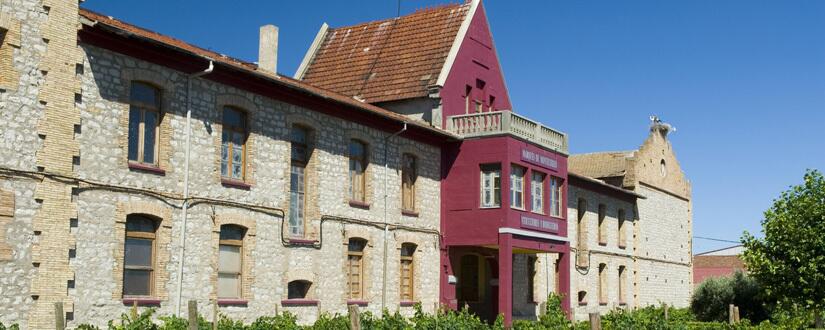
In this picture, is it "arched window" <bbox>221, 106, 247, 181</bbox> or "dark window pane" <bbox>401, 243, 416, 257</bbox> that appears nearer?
"arched window" <bbox>221, 106, 247, 181</bbox>

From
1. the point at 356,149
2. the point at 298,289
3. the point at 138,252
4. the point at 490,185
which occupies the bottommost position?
the point at 298,289

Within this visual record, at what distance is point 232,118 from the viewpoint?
23391 mm

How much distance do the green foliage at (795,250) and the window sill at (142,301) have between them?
22.8m

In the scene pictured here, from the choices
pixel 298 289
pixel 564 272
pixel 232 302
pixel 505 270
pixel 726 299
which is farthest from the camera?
pixel 726 299

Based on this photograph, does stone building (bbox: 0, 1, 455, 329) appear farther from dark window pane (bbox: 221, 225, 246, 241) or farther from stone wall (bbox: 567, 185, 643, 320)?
stone wall (bbox: 567, 185, 643, 320)

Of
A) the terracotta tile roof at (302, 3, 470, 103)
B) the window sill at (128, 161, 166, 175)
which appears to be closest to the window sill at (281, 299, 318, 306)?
the window sill at (128, 161, 166, 175)

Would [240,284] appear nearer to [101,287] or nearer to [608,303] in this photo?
[101,287]

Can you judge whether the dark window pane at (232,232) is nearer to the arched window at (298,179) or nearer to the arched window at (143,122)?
the arched window at (298,179)

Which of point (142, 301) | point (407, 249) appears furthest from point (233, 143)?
point (407, 249)

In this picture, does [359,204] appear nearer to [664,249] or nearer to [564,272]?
[564,272]

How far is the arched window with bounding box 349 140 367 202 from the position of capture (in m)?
27.4

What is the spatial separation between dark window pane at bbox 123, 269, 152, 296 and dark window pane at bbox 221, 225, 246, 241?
7.97 feet

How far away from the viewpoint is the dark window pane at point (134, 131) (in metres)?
20.6

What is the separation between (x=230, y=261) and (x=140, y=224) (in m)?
2.85
